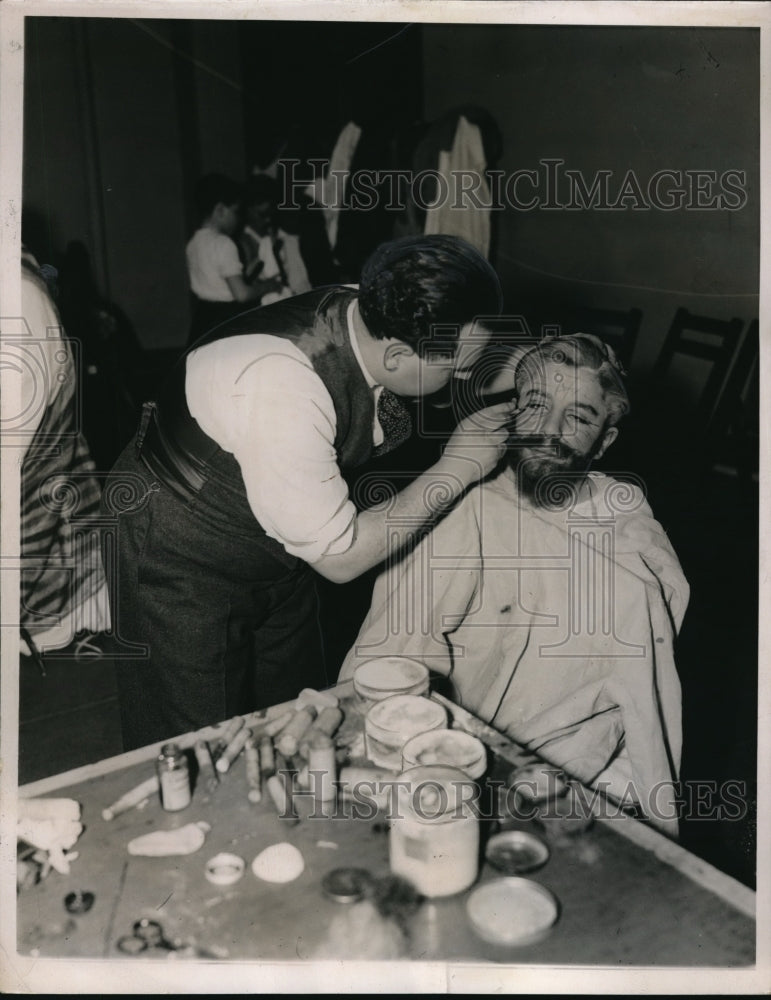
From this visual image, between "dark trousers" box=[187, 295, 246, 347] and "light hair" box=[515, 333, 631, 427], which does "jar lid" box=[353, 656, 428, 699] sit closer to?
"light hair" box=[515, 333, 631, 427]

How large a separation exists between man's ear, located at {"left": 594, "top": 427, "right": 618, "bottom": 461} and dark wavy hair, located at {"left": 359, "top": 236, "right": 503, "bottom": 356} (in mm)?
395

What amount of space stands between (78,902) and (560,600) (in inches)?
46.1

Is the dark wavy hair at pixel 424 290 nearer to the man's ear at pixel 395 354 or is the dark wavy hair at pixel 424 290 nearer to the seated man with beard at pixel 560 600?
the man's ear at pixel 395 354

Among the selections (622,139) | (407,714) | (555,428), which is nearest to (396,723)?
(407,714)

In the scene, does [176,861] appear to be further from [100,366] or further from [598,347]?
[100,366]

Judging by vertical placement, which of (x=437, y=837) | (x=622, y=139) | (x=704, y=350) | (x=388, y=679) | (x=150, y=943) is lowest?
(x=150, y=943)

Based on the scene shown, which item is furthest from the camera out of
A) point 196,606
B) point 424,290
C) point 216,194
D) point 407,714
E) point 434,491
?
point 216,194

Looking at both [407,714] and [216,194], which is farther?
[216,194]

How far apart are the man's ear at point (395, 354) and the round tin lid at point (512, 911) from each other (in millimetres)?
1041

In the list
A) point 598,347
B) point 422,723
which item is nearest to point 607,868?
point 422,723

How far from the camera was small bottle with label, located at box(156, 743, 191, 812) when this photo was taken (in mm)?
1492

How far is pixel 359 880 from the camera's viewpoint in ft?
4.50

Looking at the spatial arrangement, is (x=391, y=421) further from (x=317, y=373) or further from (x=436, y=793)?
(x=436, y=793)

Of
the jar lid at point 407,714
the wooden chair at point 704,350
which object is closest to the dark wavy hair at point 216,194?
the wooden chair at point 704,350
